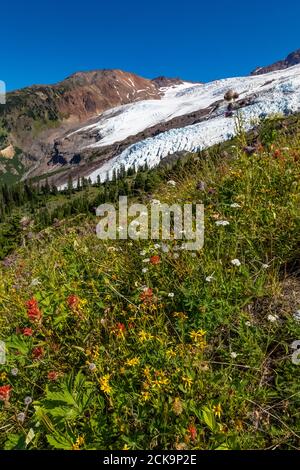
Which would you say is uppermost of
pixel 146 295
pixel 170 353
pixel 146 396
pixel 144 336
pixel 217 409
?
pixel 146 295

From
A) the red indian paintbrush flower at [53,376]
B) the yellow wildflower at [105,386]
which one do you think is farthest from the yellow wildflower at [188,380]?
the red indian paintbrush flower at [53,376]

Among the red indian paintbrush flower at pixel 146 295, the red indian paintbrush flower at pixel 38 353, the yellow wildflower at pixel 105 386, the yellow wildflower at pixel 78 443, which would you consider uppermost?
the red indian paintbrush flower at pixel 146 295

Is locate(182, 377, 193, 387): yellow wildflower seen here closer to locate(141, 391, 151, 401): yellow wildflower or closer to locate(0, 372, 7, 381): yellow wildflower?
locate(141, 391, 151, 401): yellow wildflower

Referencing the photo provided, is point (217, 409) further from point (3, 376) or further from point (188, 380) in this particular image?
point (3, 376)

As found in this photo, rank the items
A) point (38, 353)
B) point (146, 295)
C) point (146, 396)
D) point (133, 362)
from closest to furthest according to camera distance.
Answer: point (146, 396)
point (133, 362)
point (38, 353)
point (146, 295)

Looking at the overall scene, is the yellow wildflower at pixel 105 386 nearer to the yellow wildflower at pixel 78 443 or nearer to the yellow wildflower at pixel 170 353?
the yellow wildflower at pixel 78 443

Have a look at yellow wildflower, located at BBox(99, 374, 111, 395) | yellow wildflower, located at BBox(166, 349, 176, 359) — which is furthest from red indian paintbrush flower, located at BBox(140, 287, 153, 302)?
yellow wildflower, located at BBox(99, 374, 111, 395)

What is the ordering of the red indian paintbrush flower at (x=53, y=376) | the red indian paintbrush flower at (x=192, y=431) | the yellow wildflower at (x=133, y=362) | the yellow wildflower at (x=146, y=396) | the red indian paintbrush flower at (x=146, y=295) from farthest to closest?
1. the red indian paintbrush flower at (x=146, y=295)
2. the red indian paintbrush flower at (x=53, y=376)
3. the yellow wildflower at (x=133, y=362)
4. the yellow wildflower at (x=146, y=396)
5. the red indian paintbrush flower at (x=192, y=431)

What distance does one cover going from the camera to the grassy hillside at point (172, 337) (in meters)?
2.93

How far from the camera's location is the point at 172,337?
3.56m

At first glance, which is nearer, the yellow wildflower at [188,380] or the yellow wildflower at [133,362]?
the yellow wildflower at [188,380]

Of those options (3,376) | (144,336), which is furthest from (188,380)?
(3,376)
